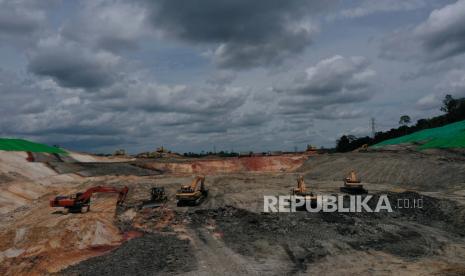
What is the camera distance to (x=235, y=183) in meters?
40.5

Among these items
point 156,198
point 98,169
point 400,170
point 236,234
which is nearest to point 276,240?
point 236,234

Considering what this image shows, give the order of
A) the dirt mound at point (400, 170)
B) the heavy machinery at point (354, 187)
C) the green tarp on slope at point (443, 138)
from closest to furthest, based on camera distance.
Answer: the heavy machinery at point (354, 187)
the dirt mound at point (400, 170)
the green tarp on slope at point (443, 138)

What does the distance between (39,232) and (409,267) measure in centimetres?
1656

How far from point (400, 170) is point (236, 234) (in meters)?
23.4

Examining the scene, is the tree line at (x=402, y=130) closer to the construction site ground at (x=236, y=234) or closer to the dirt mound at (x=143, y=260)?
the construction site ground at (x=236, y=234)

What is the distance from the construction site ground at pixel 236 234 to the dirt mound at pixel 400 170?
172 millimetres

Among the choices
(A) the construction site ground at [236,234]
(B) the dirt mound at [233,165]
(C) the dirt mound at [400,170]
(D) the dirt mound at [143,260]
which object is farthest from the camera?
(B) the dirt mound at [233,165]

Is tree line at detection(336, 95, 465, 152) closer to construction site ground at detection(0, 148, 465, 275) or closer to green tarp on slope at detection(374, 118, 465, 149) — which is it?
green tarp on slope at detection(374, 118, 465, 149)

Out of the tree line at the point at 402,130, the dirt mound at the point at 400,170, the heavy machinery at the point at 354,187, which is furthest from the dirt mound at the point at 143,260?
the tree line at the point at 402,130

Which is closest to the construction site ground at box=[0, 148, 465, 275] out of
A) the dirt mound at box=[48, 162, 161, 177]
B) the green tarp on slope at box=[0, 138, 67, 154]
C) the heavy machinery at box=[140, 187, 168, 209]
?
the heavy machinery at box=[140, 187, 168, 209]

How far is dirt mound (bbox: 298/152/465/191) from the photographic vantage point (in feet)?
107

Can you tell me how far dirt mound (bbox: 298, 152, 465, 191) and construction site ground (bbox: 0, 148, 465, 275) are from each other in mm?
172

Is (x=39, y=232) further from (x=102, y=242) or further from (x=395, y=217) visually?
(x=395, y=217)

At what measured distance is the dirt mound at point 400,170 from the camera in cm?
3272
